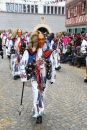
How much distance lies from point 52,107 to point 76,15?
21884 mm

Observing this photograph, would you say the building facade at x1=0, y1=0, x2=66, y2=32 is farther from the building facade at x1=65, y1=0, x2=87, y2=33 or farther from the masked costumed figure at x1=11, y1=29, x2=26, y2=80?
the masked costumed figure at x1=11, y1=29, x2=26, y2=80

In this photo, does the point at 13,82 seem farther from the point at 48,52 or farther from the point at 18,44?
the point at 48,52

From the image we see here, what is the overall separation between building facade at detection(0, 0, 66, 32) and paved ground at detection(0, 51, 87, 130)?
89.6 feet

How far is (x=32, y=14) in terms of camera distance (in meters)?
37.3

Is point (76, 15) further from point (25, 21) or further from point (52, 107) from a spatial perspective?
point (52, 107)

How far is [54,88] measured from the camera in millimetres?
→ 8586

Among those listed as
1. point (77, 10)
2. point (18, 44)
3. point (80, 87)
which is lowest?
point (80, 87)

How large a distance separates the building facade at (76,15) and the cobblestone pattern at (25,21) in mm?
7075

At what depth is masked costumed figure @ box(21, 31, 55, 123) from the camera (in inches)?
209

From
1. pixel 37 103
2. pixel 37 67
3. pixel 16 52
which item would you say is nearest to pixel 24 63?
pixel 37 67

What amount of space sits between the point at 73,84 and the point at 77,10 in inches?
734

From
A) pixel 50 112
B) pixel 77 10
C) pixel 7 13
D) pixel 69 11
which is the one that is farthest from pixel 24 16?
pixel 50 112

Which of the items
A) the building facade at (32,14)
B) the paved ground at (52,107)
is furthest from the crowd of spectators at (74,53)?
the building facade at (32,14)

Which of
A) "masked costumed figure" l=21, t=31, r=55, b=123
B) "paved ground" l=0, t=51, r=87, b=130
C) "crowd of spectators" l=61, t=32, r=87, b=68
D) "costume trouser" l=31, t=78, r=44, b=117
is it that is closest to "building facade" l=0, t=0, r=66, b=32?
"crowd of spectators" l=61, t=32, r=87, b=68
